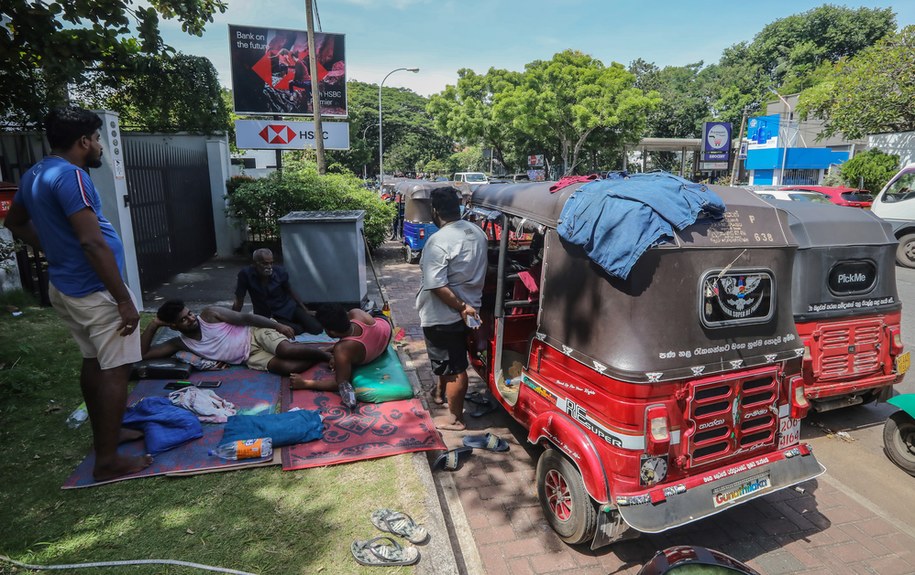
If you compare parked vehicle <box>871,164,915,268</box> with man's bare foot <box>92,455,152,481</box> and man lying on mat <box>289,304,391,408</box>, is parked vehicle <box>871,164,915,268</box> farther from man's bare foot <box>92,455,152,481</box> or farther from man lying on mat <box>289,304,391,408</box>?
man's bare foot <box>92,455,152,481</box>

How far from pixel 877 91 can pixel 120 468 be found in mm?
23069

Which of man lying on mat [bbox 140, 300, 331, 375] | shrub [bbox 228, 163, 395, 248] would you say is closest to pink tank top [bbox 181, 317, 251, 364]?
man lying on mat [bbox 140, 300, 331, 375]

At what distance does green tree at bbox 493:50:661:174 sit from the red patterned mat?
2444 cm

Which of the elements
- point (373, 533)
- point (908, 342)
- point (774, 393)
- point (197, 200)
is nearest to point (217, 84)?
point (197, 200)

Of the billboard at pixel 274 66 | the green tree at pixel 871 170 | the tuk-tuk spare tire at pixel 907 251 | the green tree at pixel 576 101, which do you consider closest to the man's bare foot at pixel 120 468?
the billboard at pixel 274 66

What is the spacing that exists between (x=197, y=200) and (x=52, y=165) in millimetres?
9420

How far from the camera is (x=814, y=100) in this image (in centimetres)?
2044

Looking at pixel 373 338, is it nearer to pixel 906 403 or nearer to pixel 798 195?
pixel 906 403

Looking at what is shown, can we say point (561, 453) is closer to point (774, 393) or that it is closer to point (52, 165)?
point (774, 393)

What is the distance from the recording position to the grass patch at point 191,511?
9.03ft

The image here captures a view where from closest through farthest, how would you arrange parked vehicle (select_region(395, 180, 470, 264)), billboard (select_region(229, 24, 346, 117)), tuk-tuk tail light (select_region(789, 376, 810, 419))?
tuk-tuk tail light (select_region(789, 376, 810, 419))
parked vehicle (select_region(395, 180, 470, 264))
billboard (select_region(229, 24, 346, 117))

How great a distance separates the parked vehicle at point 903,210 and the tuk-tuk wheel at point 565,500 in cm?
1288

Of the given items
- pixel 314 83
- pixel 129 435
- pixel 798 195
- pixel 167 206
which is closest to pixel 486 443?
pixel 129 435

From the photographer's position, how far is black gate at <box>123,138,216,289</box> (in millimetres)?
8891
